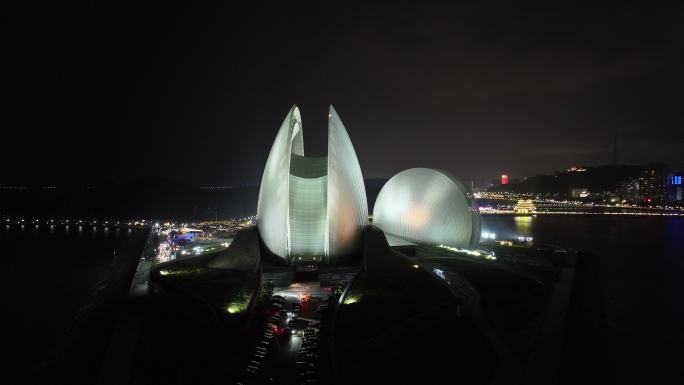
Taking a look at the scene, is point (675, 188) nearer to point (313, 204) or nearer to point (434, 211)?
point (434, 211)

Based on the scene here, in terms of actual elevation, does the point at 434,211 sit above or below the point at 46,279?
above

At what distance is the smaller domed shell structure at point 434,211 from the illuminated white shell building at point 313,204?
228 inches

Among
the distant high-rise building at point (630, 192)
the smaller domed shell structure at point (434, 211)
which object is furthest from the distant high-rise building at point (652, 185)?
the smaller domed shell structure at point (434, 211)

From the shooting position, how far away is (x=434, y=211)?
27203 millimetres

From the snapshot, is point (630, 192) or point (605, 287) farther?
point (630, 192)

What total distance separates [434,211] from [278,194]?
35.6ft

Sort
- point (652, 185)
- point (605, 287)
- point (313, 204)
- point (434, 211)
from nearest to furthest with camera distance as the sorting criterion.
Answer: point (313, 204) → point (605, 287) → point (434, 211) → point (652, 185)

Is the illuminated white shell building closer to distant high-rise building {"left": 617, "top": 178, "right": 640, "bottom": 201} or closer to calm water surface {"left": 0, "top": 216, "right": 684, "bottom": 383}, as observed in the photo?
calm water surface {"left": 0, "top": 216, "right": 684, "bottom": 383}

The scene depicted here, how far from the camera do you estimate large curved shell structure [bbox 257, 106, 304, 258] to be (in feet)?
66.7

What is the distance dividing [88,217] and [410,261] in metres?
76.7

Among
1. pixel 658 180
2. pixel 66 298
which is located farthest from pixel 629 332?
pixel 658 180

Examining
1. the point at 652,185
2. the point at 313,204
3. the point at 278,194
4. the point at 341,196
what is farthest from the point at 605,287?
the point at 652,185

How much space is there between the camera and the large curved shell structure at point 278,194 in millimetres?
20328

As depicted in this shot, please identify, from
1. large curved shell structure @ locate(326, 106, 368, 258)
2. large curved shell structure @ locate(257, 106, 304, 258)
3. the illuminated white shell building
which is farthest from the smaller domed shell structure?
large curved shell structure @ locate(257, 106, 304, 258)
